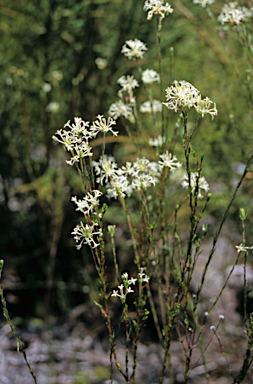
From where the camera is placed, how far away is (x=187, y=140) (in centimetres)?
56

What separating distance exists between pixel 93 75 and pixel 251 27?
931 mm

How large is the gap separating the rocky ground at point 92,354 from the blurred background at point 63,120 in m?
0.11

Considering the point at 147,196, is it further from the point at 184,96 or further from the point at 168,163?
the point at 184,96

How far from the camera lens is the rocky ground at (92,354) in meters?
1.38

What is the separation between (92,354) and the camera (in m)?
1.53

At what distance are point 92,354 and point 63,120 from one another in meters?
1.27

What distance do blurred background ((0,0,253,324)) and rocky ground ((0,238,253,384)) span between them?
111mm

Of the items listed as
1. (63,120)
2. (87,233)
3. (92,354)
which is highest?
(63,120)

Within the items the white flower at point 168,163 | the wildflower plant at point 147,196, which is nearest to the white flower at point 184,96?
the wildflower plant at point 147,196

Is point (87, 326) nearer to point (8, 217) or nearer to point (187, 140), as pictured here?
point (8, 217)

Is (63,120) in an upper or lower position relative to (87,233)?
upper

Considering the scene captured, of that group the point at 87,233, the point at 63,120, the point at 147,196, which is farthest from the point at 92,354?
the point at 63,120

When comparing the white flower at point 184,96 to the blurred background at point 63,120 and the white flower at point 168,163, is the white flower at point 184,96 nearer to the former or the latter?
the white flower at point 168,163

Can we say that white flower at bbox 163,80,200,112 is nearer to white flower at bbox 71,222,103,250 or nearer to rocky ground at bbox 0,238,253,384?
white flower at bbox 71,222,103,250
